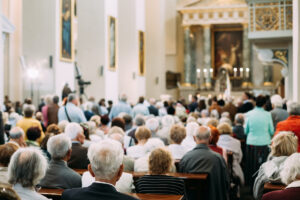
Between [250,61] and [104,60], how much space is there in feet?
38.1

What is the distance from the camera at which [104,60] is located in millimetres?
18156

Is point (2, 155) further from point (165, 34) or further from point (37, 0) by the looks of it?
point (165, 34)

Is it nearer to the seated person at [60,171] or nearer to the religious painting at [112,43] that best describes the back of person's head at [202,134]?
the seated person at [60,171]

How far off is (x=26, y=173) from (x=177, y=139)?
3.51m

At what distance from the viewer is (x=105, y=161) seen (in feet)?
11.0

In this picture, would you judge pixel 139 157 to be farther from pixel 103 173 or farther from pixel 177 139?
pixel 103 173

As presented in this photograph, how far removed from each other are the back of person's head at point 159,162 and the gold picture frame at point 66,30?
403 inches

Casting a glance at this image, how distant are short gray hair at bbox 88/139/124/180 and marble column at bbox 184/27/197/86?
78.6 feet

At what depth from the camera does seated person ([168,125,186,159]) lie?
6.86 meters

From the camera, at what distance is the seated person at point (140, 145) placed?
689 centimetres

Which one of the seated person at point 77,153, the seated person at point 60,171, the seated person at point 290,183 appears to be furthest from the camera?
the seated person at point 77,153

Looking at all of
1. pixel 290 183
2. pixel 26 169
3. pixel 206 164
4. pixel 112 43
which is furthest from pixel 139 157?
pixel 112 43

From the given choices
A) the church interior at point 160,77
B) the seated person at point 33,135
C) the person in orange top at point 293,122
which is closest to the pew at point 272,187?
the church interior at point 160,77

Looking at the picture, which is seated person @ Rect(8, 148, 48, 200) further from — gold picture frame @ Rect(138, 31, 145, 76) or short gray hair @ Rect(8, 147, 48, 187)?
gold picture frame @ Rect(138, 31, 145, 76)
